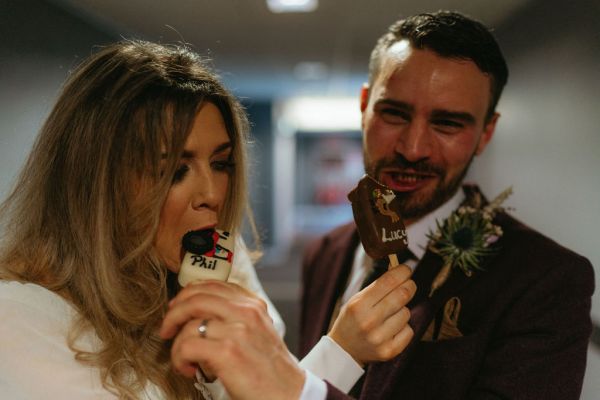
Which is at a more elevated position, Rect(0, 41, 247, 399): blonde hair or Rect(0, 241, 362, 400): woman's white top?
Rect(0, 41, 247, 399): blonde hair

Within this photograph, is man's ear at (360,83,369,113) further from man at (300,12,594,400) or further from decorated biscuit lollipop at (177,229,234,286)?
decorated biscuit lollipop at (177,229,234,286)

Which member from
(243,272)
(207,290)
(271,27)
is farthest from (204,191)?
(271,27)

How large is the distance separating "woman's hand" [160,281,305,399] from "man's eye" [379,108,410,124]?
0.83 metres

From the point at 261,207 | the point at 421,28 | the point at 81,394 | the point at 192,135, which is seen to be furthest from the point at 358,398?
the point at 261,207

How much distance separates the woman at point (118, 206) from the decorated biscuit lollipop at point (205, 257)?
0.58ft

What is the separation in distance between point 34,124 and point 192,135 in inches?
30.8

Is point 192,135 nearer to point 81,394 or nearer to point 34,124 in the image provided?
point 81,394

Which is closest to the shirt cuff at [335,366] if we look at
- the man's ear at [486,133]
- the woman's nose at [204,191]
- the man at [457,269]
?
the man at [457,269]

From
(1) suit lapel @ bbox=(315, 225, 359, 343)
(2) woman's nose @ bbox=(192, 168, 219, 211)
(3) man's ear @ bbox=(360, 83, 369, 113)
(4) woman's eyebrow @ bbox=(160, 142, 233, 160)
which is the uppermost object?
(3) man's ear @ bbox=(360, 83, 369, 113)

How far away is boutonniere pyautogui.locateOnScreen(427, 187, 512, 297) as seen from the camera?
4.50 ft

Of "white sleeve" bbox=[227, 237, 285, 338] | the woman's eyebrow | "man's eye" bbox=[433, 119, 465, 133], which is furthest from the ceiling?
"man's eye" bbox=[433, 119, 465, 133]

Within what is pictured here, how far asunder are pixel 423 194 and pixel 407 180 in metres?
0.06

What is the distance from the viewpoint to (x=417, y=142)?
1.44 m

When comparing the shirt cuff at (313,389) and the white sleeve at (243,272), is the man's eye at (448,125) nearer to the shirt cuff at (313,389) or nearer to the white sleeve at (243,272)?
the white sleeve at (243,272)
